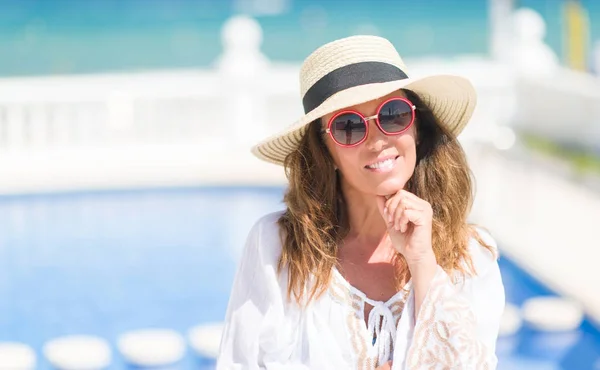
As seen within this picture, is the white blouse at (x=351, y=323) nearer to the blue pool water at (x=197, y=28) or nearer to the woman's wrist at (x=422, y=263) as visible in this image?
the woman's wrist at (x=422, y=263)

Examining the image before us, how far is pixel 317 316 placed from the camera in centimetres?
220

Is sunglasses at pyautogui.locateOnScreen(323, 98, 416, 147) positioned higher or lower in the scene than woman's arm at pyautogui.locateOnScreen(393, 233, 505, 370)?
higher

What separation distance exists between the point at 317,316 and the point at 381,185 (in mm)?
301

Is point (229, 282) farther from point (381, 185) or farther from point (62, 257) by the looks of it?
point (381, 185)

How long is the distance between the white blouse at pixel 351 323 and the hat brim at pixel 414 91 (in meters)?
0.22

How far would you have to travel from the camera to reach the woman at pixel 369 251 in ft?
7.08

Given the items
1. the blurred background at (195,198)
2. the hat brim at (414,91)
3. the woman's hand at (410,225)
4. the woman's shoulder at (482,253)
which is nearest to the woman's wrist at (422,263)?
the woman's hand at (410,225)

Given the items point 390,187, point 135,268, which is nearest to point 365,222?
point 390,187

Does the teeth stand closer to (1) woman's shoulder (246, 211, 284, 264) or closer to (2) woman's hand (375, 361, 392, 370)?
(1) woman's shoulder (246, 211, 284, 264)

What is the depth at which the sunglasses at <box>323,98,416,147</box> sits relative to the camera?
2178mm

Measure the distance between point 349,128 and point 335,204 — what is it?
0.88ft

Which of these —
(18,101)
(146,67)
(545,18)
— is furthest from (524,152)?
(545,18)

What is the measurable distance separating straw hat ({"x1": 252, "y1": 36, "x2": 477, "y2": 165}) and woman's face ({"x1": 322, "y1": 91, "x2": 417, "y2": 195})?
0.14 feet

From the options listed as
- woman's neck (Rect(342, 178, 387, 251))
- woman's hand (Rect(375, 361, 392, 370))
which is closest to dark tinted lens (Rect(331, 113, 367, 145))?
woman's neck (Rect(342, 178, 387, 251))
